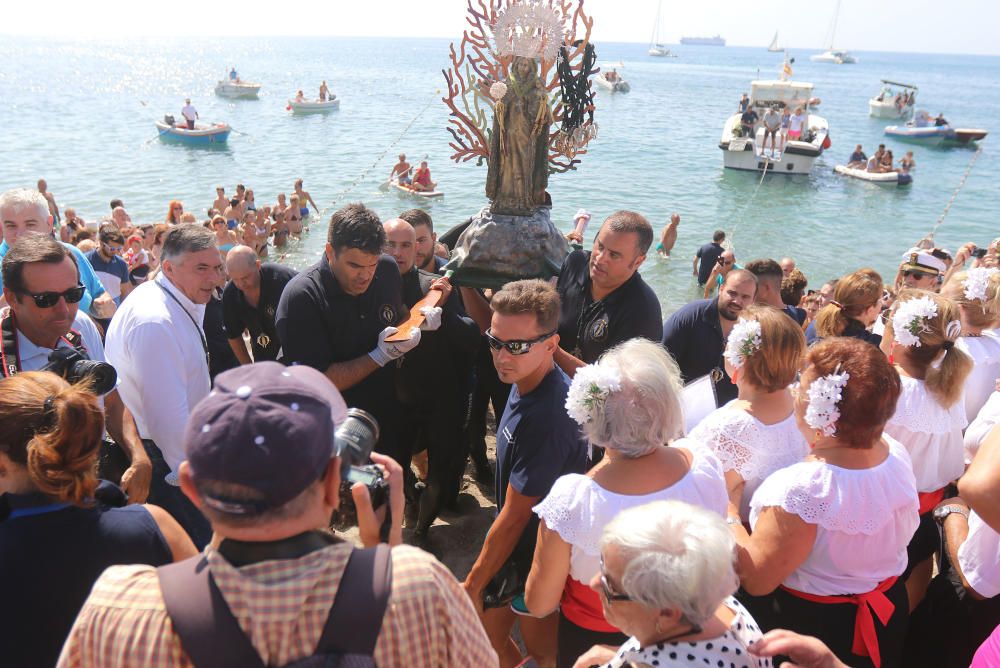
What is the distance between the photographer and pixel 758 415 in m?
2.51

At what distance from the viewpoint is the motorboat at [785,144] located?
25.0 meters

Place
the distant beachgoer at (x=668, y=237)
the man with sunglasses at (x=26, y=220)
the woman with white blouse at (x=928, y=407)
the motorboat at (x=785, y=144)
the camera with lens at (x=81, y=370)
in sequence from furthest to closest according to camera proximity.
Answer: the motorboat at (x=785, y=144) → the distant beachgoer at (x=668, y=237) → the man with sunglasses at (x=26, y=220) → the woman with white blouse at (x=928, y=407) → the camera with lens at (x=81, y=370)

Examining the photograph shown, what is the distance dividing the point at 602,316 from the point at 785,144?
83.6 feet

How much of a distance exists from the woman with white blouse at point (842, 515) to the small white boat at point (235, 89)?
52.6m

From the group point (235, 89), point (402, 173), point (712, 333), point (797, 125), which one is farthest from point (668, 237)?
point (235, 89)

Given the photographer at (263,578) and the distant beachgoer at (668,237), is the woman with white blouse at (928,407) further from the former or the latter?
the distant beachgoer at (668,237)

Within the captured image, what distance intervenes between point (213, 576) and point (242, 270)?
3.15 metres

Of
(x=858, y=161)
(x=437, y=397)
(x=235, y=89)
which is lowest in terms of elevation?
(x=858, y=161)

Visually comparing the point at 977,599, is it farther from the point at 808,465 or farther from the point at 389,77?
the point at 389,77

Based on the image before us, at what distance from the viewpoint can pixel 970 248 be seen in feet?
25.9

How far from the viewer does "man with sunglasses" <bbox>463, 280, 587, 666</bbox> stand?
236cm

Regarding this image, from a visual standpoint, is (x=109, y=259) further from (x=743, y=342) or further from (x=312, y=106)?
(x=312, y=106)

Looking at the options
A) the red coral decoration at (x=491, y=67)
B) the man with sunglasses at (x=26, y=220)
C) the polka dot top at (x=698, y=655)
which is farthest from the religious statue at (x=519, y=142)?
the polka dot top at (x=698, y=655)

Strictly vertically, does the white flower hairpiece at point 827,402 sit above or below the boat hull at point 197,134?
above
